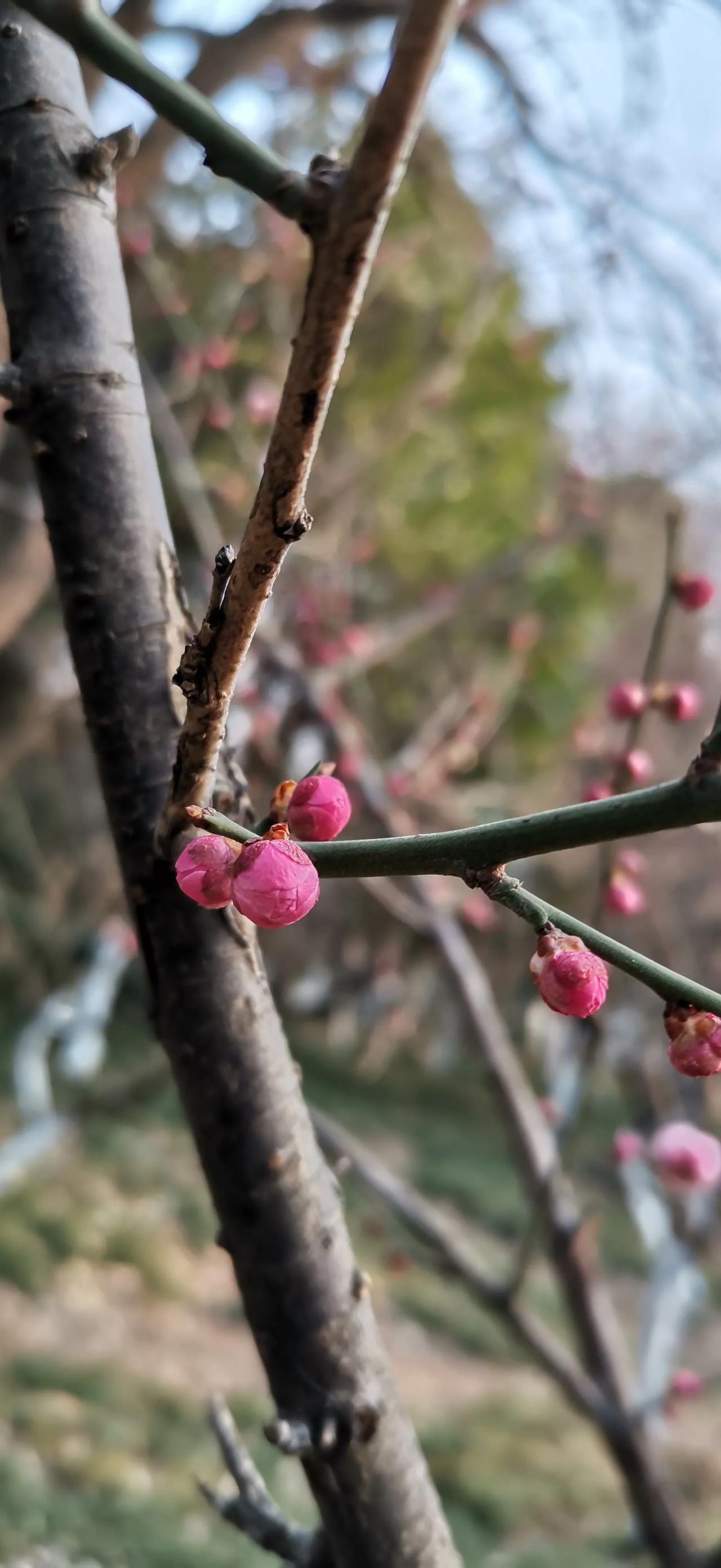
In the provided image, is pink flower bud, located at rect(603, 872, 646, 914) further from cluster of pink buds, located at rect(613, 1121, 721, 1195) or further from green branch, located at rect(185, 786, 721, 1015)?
green branch, located at rect(185, 786, 721, 1015)

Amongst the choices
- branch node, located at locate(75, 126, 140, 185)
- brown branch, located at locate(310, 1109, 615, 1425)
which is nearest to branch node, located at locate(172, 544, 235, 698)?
branch node, located at locate(75, 126, 140, 185)

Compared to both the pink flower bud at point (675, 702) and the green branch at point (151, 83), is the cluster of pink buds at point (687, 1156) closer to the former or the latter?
the pink flower bud at point (675, 702)

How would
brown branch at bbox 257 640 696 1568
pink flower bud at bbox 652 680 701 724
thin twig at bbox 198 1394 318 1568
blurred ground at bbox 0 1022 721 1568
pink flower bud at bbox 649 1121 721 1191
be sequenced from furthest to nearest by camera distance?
1. blurred ground at bbox 0 1022 721 1568
2. pink flower bud at bbox 649 1121 721 1191
3. brown branch at bbox 257 640 696 1568
4. pink flower bud at bbox 652 680 701 724
5. thin twig at bbox 198 1394 318 1568

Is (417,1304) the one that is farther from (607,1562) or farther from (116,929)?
(116,929)

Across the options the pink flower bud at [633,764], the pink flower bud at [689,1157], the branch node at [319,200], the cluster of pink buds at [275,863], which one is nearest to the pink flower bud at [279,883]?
the cluster of pink buds at [275,863]

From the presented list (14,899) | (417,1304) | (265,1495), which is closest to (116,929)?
(14,899)
